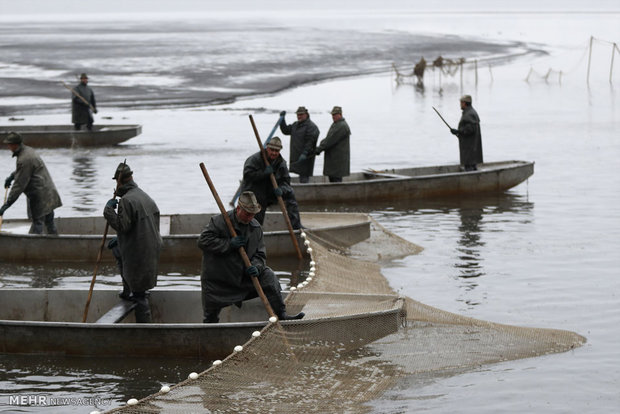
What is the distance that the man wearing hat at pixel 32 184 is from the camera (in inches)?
559

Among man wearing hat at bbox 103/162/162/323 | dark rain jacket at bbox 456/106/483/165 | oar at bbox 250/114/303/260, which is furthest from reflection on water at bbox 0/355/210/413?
dark rain jacket at bbox 456/106/483/165

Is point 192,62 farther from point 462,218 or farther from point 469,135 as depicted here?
point 462,218

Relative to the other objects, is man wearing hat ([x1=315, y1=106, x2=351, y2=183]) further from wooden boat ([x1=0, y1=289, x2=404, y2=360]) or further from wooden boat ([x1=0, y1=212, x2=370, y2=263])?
wooden boat ([x1=0, y1=289, x2=404, y2=360])

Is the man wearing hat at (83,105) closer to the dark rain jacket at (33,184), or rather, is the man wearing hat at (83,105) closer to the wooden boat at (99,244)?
the wooden boat at (99,244)

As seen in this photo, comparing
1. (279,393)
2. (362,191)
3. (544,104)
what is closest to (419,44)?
(544,104)

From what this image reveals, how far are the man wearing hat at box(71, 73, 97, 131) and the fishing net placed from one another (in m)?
15.1

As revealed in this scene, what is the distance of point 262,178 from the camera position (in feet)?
46.5

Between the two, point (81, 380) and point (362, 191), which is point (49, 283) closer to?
point (81, 380)

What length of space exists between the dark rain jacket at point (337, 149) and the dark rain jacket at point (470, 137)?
7.26ft

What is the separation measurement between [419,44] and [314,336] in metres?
65.9

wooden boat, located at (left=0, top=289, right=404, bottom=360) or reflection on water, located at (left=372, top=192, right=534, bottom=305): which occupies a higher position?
wooden boat, located at (left=0, top=289, right=404, bottom=360)

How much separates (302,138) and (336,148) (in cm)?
100

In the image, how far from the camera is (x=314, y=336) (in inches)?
392

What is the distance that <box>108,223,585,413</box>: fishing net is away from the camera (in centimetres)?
876
